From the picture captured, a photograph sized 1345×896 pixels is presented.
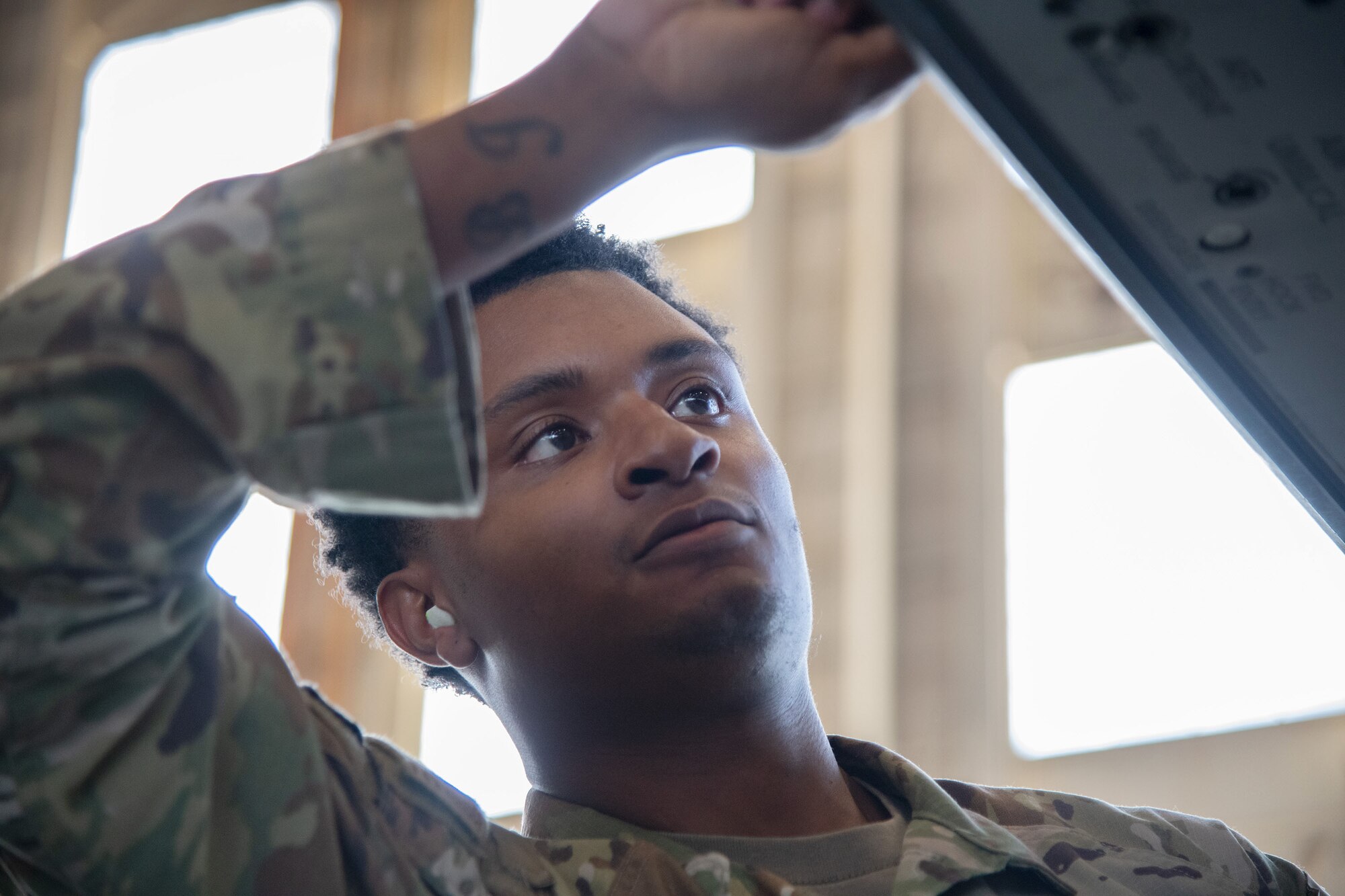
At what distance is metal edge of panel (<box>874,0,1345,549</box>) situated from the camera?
677 millimetres

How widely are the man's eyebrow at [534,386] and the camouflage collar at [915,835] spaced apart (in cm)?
30

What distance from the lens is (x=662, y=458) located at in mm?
1193

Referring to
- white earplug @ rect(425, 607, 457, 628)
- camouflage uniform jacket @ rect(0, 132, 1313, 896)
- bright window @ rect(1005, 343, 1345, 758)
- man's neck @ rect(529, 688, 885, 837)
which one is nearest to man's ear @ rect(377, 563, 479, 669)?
white earplug @ rect(425, 607, 457, 628)

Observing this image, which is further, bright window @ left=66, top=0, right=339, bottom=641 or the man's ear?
bright window @ left=66, top=0, right=339, bottom=641

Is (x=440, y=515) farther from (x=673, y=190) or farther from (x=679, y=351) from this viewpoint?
(x=673, y=190)

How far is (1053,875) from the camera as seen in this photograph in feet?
3.85

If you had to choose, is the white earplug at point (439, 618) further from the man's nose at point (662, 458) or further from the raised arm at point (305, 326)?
the raised arm at point (305, 326)

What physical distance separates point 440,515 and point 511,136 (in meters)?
0.27

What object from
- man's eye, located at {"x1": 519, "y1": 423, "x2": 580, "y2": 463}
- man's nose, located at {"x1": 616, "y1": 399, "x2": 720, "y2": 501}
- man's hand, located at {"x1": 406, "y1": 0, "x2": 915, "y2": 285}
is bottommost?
man's nose, located at {"x1": 616, "y1": 399, "x2": 720, "y2": 501}

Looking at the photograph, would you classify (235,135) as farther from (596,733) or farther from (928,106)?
(596,733)

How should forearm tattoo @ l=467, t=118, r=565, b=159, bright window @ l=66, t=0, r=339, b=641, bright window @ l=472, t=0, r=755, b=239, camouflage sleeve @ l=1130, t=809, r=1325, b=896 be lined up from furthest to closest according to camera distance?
bright window @ l=66, t=0, r=339, b=641 → bright window @ l=472, t=0, r=755, b=239 → camouflage sleeve @ l=1130, t=809, r=1325, b=896 → forearm tattoo @ l=467, t=118, r=565, b=159

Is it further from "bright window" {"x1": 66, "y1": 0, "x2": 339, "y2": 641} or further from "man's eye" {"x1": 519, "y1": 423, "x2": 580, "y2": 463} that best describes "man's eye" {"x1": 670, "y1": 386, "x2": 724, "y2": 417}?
"bright window" {"x1": 66, "y1": 0, "x2": 339, "y2": 641}

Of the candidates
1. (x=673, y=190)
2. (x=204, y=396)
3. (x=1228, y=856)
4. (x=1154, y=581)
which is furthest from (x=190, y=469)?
(x=673, y=190)

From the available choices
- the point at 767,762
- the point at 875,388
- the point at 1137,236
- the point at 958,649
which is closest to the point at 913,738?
the point at 958,649
